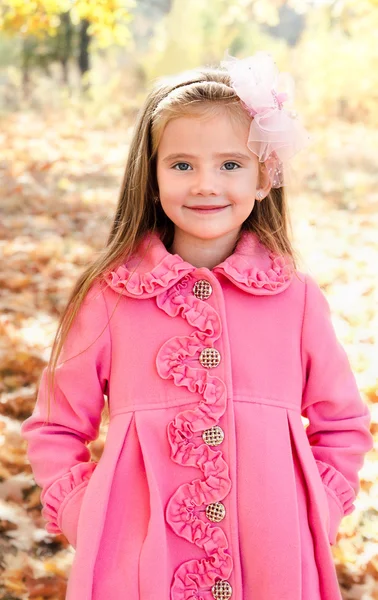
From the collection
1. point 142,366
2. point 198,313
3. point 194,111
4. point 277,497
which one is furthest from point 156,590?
point 194,111

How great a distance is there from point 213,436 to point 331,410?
1.24ft

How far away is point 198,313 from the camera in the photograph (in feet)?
6.72

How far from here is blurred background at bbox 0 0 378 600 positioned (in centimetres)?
332

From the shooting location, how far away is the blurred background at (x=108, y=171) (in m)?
3.32

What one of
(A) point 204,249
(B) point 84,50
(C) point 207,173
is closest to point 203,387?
(A) point 204,249

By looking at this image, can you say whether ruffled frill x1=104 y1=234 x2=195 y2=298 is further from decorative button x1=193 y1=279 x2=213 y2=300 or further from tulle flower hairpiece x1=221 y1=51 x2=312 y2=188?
tulle flower hairpiece x1=221 y1=51 x2=312 y2=188

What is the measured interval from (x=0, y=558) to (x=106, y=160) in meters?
6.33

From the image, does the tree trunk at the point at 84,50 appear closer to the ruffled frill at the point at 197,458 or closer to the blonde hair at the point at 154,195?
the blonde hair at the point at 154,195

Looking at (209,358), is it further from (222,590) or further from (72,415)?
(222,590)

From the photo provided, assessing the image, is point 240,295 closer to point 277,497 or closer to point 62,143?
point 277,497

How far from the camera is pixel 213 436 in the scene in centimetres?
196

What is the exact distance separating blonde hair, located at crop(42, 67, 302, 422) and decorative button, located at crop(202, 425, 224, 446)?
0.44 metres

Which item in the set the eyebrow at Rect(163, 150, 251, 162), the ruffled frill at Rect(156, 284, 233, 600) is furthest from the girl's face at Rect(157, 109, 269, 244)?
the ruffled frill at Rect(156, 284, 233, 600)

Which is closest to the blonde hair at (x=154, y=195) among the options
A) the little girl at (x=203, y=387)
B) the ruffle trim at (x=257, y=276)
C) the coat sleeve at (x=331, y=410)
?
the little girl at (x=203, y=387)
